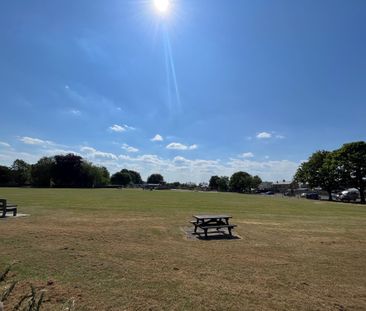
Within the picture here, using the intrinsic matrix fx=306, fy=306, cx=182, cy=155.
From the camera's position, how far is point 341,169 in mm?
55000

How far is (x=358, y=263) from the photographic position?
27.7 feet

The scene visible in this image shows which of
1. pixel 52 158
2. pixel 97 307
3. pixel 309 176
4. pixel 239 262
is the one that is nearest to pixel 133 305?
pixel 97 307

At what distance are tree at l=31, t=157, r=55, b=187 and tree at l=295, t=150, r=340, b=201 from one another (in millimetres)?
86712

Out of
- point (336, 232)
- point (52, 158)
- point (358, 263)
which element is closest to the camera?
point (358, 263)

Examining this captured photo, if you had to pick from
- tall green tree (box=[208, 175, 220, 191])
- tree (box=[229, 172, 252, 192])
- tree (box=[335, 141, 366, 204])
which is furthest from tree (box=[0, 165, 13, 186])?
tree (box=[335, 141, 366, 204])

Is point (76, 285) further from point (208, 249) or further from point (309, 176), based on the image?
point (309, 176)

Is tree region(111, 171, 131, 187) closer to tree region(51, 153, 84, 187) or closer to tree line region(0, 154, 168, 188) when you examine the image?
tree line region(0, 154, 168, 188)

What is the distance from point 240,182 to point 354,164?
80731 millimetres

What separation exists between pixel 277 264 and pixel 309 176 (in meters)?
62.8

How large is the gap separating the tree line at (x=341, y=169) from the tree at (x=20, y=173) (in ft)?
347

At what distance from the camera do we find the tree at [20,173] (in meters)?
124

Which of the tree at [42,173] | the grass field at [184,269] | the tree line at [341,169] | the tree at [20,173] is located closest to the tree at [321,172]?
the tree line at [341,169]

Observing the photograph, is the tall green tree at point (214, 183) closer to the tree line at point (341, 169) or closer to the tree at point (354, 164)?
the tree line at point (341, 169)

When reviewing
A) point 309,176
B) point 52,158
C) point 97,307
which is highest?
point 52,158
